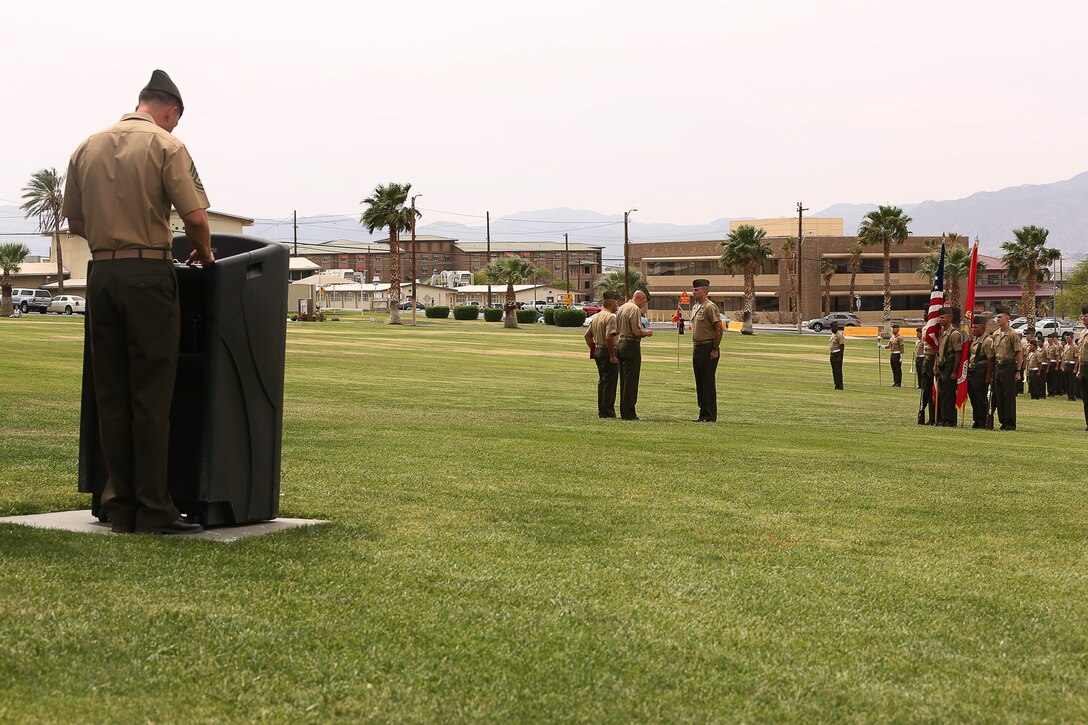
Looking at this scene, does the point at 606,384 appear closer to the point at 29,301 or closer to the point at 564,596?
the point at 564,596

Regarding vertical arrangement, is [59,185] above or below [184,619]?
above

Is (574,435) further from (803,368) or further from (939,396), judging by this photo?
(803,368)

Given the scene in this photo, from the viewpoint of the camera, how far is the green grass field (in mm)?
3725

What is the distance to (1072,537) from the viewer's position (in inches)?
285

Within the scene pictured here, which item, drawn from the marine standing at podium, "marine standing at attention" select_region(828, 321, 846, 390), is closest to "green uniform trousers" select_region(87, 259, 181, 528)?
the marine standing at podium

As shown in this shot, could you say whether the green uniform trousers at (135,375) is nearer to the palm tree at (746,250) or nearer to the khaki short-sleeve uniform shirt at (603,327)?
the khaki short-sleeve uniform shirt at (603,327)

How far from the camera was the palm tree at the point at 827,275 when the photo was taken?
396 ft

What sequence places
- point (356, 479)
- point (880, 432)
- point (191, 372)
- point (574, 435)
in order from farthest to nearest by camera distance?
point (880, 432) → point (574, 435) → point (356, 479) → point (191, 372)

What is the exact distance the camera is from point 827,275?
120188 millimetres

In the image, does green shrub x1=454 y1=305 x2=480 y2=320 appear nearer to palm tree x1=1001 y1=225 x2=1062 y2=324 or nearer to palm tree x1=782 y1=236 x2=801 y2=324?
palm tree x1=782 y1=236 x2=801 y2=324

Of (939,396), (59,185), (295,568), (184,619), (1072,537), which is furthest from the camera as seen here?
(59,185)

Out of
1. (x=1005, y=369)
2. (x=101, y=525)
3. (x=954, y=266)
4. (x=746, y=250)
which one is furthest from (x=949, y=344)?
(x=954, y=266)

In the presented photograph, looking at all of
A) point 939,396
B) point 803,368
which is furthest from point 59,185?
point 939,396

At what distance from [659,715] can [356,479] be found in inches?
203
